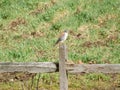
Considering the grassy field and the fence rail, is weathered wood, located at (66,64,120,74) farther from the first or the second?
the grassy field

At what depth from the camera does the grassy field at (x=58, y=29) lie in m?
12.4

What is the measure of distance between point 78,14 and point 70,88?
6549 millimetres

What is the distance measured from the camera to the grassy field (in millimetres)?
12445

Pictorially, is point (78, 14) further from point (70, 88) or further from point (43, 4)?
point (70, 88)

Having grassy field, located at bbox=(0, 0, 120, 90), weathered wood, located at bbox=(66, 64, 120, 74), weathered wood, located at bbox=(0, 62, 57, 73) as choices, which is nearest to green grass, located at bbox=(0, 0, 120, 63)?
grassy field, located at bbox=(0, 0, 120, 90)

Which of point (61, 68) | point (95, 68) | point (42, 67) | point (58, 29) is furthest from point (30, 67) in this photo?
point (58, 29)

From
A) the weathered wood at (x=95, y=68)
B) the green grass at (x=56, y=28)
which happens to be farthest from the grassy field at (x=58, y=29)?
the weathered wood at (x=95, y=68)

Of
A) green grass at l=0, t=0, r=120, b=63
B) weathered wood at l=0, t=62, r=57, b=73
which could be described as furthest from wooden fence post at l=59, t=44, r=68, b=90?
green grass at l=0, t=0, r=120, b=63

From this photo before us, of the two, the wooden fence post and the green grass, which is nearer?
the wooden fence post

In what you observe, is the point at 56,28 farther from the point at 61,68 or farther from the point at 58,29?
the point at 61,68

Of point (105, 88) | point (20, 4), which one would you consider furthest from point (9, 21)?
point (105, 88)

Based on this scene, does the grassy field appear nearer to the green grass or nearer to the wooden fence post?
the green grass

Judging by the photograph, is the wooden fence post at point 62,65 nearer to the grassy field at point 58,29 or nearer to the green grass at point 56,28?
the grassy field at point 58,29

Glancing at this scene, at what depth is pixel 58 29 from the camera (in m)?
15.2
